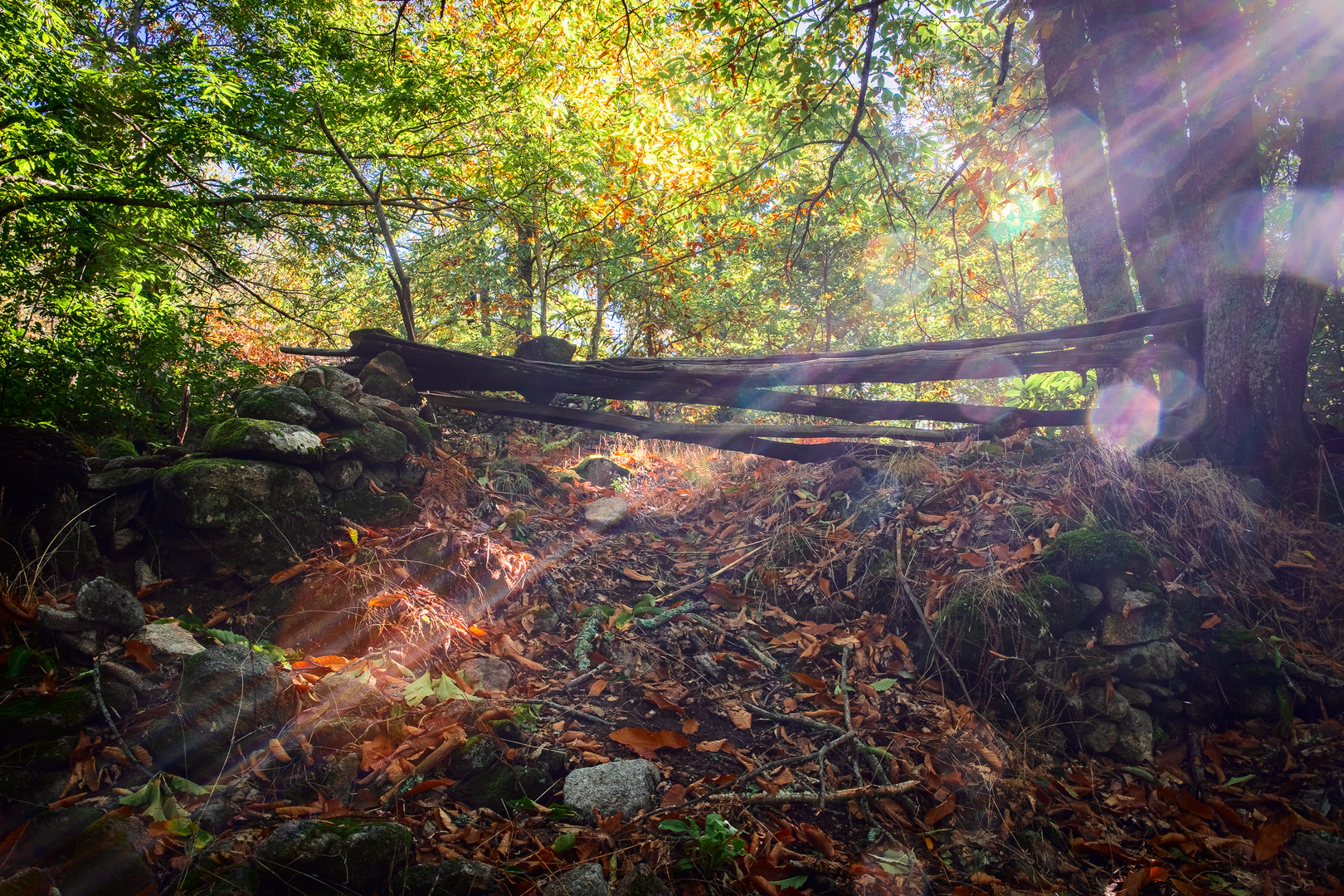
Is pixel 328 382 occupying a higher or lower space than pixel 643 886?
higher

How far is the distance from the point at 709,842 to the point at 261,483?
340 centimetres

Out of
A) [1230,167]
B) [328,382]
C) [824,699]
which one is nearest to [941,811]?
[824,699]

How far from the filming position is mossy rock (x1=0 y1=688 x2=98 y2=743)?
224cm

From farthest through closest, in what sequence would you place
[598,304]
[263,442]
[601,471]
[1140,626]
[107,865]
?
[598,304], [601,471], [263,442], [1140,626], [107,865]

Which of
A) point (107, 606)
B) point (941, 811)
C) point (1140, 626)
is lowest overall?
point (941, 811)

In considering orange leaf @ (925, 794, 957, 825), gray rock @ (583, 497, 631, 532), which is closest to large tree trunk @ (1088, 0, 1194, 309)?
orange leaf @ (925, 794, 957, 825)

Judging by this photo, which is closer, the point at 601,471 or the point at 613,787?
the point at 613,787

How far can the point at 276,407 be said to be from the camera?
4.27m

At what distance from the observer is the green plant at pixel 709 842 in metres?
2.03

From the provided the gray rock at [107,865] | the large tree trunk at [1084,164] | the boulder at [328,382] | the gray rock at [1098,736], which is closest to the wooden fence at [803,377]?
the large tree trunk at [1084,164]

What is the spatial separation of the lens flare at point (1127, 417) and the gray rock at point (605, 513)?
154 inches

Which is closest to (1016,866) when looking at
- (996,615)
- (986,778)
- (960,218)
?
(986,778)

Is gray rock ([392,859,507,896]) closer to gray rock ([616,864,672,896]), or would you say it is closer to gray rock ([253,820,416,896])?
gray rock ([253,820,416,896])

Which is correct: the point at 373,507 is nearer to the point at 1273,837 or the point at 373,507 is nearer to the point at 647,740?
the point at 647,740
